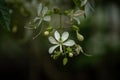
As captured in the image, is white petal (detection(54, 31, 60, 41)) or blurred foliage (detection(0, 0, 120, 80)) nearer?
white petal (detection(54, 31, 60, 41))

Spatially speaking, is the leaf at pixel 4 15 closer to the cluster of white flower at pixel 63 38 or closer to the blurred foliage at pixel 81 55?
the cluster of white flower at pixel 63 38

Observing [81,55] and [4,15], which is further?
[81,55]

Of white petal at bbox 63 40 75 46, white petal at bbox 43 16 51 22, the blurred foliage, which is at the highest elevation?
white petal at bbox 43 16 51 22

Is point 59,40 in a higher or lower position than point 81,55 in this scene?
higher

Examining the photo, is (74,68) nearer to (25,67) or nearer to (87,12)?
(25,67)

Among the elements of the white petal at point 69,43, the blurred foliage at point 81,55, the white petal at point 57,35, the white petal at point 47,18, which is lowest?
the blurred foliage at point 81,55

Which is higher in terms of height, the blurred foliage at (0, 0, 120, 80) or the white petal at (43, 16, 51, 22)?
the white petal at (43, 16, 51, 22)

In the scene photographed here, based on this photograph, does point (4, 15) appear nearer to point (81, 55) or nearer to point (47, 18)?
point (47, 18)

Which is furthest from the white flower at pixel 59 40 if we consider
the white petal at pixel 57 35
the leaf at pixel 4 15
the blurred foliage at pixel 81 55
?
the blurred foliage at pixel 81 55

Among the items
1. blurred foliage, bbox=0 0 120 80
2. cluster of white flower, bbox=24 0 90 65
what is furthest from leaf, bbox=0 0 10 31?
blurred foliage, bbox=0 0 120 80

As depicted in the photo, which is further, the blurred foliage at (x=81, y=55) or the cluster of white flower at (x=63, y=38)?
the blurred foliage at (x=81, y=55)

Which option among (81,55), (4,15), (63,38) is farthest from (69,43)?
(81,55)

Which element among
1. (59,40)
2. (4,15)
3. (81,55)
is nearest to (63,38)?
(59,40)

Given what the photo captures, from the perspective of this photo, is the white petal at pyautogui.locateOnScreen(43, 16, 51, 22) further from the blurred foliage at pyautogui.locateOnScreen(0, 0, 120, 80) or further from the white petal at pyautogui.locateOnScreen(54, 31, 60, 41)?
the blurred foliage at pyautogui.locateOnScreen(0, 0, 120, 80)
